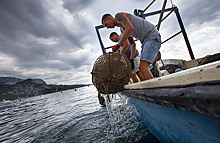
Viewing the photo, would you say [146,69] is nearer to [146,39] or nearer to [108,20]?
[146,39]

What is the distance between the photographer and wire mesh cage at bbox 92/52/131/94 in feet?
7.54

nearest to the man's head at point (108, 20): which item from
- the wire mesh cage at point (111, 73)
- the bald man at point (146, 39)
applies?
the bald man at point (146, 39)

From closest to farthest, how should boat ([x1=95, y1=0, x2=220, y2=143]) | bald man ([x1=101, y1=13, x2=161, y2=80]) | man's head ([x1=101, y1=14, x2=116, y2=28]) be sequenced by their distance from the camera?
1. boat ([x1=95, y1=0, x2=220, y2=143])
2. bald man ([x1=101, y1=13, x2=161, y2=80])
3. man's head ([x1=101, y1=14, x2=116, y2=28])

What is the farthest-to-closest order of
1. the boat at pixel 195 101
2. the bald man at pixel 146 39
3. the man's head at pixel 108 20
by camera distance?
the man's head at pixel 108 20 < the bald man at pixel 146 39 < the boat at pixel 195 101

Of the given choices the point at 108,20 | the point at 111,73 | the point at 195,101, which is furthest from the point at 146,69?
the point at 195,101

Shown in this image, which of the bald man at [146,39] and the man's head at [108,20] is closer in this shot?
the bald man at [146,39]

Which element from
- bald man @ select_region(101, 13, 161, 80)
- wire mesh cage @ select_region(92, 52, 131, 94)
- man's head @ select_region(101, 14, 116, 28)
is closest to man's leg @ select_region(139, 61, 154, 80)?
bald man @ select_region(101, 13, 161, 80)

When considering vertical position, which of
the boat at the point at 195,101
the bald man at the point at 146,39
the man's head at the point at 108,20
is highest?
the man's head at the point at 108,20

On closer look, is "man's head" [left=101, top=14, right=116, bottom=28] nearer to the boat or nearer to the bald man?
the bald man

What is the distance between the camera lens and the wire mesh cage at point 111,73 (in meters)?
2.30

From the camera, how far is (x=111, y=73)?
7.63 ft

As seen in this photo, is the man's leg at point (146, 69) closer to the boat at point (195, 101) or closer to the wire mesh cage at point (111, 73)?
the wire mesh cage at point (111, 73)

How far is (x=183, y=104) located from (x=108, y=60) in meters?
1.89

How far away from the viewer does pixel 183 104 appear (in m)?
0.63
